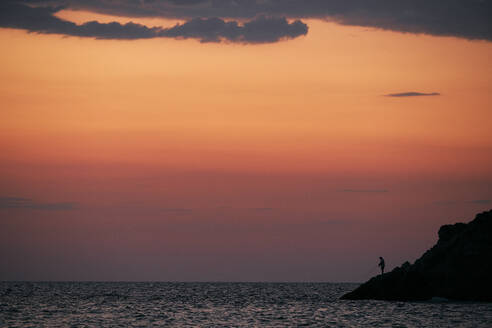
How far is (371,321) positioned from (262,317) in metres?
11.1

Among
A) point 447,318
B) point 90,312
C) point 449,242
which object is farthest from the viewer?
point 449,242

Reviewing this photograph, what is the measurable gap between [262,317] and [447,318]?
54.7 ft

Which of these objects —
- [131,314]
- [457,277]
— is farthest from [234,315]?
[457,277]

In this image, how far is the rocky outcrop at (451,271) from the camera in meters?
82.8

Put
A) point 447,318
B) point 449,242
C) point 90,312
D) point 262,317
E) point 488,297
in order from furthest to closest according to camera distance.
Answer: point 449,242
point 488,297
point 90,312
point 262,317
point 447,318

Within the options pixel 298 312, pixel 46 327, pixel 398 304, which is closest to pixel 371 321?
pixel 298 312

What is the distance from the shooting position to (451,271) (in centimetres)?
8431

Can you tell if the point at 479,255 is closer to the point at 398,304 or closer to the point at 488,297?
the point at 488,297

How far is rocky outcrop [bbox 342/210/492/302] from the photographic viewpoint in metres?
82.8

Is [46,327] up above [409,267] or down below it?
below

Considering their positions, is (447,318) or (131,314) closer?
(447,318)

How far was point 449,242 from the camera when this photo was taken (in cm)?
8800

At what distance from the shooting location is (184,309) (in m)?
82.0

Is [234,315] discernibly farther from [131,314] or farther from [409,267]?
[409,267]
